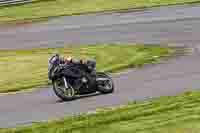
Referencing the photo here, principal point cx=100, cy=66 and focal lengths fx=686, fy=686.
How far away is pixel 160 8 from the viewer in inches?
1380

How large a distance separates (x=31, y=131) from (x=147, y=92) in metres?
4.31

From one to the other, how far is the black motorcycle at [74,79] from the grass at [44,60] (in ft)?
9.48

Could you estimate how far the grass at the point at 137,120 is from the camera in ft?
44.0

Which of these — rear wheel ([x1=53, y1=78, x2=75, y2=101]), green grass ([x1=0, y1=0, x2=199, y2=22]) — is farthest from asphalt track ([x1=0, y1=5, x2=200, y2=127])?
green grass ([x1=0, y1=0, x2=199, y2=22])

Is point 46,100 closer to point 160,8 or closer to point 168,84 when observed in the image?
point 168,84

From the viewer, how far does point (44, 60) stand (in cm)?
2405

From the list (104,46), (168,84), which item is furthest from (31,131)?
(104,46)

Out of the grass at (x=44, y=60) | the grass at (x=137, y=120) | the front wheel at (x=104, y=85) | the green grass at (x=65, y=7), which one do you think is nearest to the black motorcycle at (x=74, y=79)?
the front wheel at (x=104, y=85)

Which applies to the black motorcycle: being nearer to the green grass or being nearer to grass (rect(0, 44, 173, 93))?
grass (rect(0, 44, 173, 93))

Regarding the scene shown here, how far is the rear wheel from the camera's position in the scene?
17.4 m

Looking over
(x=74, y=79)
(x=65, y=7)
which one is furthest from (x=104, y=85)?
(x=65, y=7)

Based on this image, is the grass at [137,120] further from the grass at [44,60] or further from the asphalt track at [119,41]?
the grass at [44,60]

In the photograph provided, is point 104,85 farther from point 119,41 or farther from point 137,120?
point 119,41

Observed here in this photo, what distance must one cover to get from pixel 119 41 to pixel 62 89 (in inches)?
410
